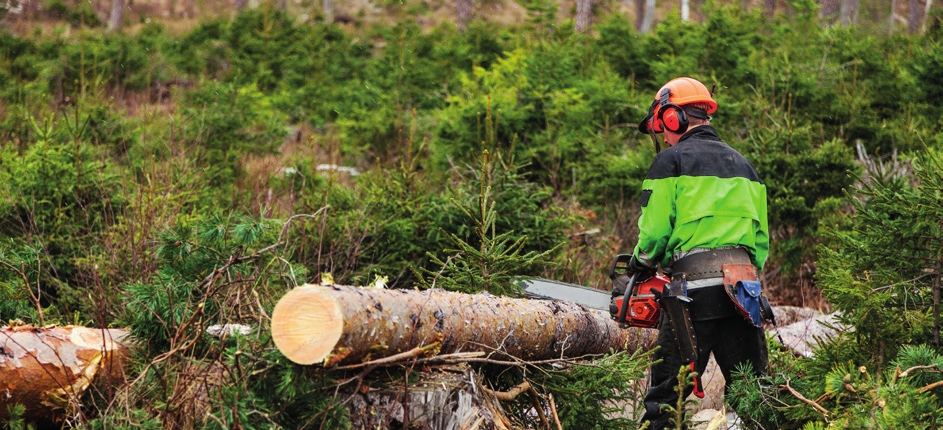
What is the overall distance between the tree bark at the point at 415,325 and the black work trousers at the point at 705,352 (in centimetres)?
50

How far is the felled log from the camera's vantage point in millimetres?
3393

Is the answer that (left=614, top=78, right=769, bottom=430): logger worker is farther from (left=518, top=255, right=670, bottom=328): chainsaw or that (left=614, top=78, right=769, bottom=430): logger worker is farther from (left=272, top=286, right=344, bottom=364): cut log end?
(left=272, top=286, right=344, bottom=364): cut log end

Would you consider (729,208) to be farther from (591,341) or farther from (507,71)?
(507,71)

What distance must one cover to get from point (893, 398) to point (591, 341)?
177cm

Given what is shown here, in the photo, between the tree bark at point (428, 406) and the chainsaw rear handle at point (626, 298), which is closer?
the tree bark at point (428, 406)

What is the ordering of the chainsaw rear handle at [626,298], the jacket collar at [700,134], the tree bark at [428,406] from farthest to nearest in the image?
the jacket collar at [700,134], the chainsaw rear handle at [626,298], the tree bark at [428,406]

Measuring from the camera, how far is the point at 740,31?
31.9 feet

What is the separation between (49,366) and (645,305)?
328cm

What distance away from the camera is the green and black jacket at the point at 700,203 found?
151 inches

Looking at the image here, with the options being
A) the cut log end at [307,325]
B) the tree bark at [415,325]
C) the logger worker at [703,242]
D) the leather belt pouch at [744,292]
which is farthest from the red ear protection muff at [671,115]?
the cut log end at [307,325]

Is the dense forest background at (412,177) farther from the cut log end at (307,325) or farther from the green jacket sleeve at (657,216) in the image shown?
the green jacket sleeve at (657,216)

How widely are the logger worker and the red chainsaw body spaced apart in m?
0.07

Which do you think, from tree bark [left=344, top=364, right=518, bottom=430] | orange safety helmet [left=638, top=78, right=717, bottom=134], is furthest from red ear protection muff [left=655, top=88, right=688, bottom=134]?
tree bark [left=344, top=364, right=518, bottom=430]

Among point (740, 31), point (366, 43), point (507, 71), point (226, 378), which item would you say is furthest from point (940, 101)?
point (366, 43)
